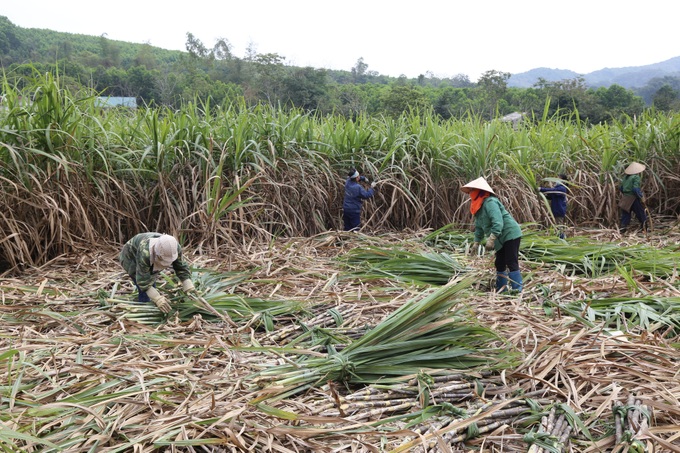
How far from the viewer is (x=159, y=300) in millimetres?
3031

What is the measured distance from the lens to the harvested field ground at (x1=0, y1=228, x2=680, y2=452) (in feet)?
6.00

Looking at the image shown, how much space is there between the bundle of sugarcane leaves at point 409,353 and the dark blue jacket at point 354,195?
9.83 feet

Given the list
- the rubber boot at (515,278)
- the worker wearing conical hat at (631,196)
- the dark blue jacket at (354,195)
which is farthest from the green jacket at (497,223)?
the worker wearing conical hat at (631,196)

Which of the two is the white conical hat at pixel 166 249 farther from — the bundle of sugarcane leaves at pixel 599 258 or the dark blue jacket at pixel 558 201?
the dark blue jacket at pixel 558 201

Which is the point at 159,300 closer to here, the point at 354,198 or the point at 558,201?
the point at 354,198

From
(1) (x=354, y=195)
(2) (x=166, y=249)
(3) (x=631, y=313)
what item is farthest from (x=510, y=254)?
(2) (x=166, y=249)

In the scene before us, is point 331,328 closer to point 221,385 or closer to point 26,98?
point 221,385

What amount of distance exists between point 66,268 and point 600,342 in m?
3.79

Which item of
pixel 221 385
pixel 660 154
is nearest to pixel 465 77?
pixel 660 154

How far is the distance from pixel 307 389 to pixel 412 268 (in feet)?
5.85

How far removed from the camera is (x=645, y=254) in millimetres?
4082

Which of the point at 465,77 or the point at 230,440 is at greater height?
the point at 465,77

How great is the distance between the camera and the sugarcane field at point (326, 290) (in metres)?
1.93

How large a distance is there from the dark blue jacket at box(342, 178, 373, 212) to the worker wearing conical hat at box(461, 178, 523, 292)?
148 cm
